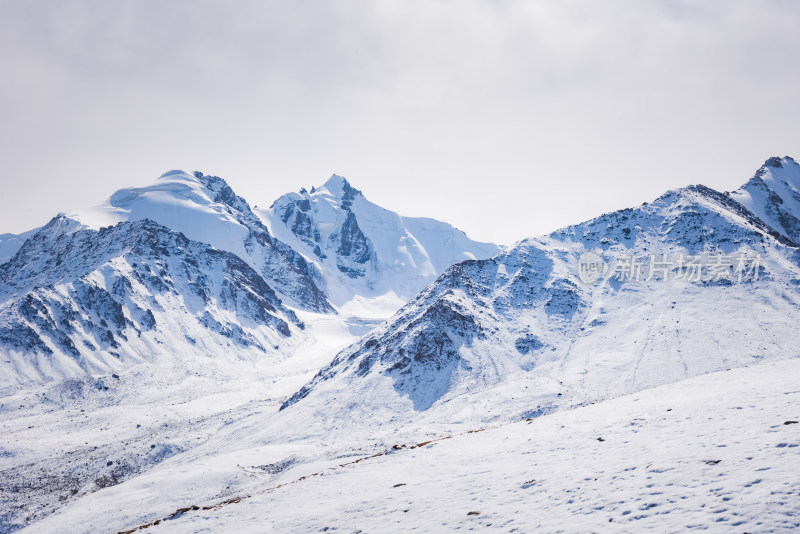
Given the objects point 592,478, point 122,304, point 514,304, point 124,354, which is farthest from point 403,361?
point 122,304

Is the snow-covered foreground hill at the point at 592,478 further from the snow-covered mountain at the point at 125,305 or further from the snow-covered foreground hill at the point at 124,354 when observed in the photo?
the snow-covered mountain at the point at 125,305

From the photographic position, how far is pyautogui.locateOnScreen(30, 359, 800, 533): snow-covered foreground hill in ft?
38.7

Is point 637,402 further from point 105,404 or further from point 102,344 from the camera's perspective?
point 102,344

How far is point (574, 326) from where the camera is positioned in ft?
263

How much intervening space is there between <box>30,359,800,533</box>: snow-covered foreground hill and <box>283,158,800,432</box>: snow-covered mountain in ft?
118

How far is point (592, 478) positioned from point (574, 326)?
69.4 m

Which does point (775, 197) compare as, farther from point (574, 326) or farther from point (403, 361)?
point (403, 361)

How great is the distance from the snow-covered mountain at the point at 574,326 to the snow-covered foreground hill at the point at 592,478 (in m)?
35.9

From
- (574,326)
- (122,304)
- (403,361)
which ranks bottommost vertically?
(574,326)

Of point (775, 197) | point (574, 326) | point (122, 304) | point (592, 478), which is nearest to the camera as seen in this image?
point (592, 478)

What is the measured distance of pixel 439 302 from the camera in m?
81.8

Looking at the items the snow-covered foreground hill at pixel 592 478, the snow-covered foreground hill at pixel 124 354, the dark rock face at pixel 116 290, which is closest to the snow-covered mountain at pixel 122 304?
the dark rock face at pixel 116 290

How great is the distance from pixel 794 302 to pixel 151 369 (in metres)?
137

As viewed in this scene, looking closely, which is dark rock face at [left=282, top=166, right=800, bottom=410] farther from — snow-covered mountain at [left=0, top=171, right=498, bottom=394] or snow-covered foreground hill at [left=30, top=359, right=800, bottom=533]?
snow-covered mountain at [left=0, top=171, right=498, bottom=394]
